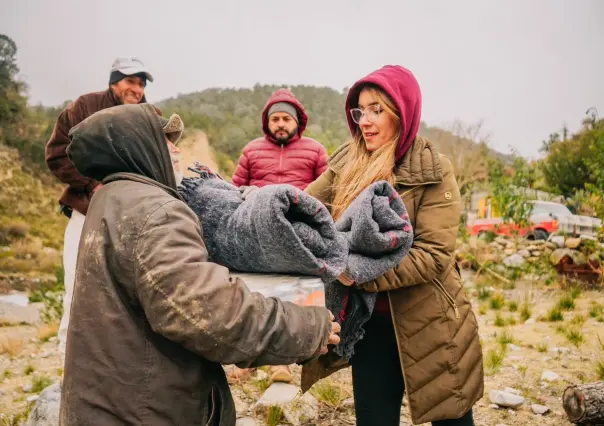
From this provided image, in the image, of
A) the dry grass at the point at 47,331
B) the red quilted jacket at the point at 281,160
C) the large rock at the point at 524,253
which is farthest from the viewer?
the large rock at the point at 524,253

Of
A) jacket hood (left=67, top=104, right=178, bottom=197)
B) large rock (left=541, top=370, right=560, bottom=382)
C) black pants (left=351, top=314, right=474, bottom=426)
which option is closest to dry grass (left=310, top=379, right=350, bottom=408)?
black pants (left=351, top=314, right=474, bottom=426)

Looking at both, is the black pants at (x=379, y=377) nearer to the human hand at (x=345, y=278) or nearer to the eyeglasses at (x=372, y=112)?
the human hand at (x=345, y=278)

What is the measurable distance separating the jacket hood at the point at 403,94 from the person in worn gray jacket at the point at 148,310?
956mm

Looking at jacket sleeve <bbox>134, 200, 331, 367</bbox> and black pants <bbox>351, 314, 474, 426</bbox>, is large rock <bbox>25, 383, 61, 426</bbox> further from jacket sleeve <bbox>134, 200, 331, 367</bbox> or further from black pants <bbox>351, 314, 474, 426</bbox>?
jacket sleeve <bbox>134, 200, 331, 367</bbox>

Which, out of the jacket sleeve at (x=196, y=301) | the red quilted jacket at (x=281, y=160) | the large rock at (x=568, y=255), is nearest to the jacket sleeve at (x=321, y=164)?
the red quilted jacket at (x=281, y=160)

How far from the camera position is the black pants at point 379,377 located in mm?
1918

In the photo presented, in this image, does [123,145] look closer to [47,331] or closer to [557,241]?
[47,331]

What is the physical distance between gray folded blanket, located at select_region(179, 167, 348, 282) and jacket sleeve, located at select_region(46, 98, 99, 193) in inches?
87.5

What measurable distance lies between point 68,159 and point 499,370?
4.00m

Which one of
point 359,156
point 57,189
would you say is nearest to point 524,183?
point 359,156

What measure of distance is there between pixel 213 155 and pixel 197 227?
28.5 metres

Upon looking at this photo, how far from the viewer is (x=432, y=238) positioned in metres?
1.79

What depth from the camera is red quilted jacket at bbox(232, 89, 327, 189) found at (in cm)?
423

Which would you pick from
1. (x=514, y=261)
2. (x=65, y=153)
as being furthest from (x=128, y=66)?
(x=514, y=261)
